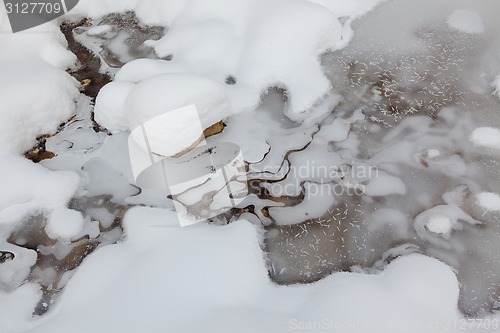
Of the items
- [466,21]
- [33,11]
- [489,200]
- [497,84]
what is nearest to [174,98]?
[489,200]

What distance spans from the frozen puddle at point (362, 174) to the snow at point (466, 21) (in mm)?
120

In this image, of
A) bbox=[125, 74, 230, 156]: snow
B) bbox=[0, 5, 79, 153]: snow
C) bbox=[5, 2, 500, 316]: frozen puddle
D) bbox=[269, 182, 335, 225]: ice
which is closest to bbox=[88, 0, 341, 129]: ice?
bbox=[5, 2, 500, 316]: frozen puddle

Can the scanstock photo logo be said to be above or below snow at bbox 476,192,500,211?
above

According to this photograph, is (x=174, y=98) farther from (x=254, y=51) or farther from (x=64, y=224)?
(x=64, y=224)

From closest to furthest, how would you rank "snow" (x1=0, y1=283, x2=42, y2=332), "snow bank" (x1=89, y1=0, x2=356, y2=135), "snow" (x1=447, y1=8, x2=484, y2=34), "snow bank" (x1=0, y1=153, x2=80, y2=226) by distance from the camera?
"snow" (x1=0, y1=283, x2=42, y2=332) → "snow bank" (x1=0, y1=153, x2=80, y2=226) → "snow bank" (x1=89, y1=0, x2=356, y2=135) → "snow" (x1=447, y1=8, x2=484, y2=34)

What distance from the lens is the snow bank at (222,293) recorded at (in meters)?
2.83

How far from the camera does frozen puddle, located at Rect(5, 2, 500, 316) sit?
3.29 meters

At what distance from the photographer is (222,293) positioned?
3.00 meters

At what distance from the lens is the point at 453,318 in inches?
113

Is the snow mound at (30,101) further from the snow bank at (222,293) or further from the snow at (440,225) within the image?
the snow at (440,225)

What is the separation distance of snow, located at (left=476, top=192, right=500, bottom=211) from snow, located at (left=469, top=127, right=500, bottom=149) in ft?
1.78

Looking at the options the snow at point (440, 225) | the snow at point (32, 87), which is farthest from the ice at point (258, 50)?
the snow at point (440, 225)

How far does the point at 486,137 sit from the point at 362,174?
4.01 feet

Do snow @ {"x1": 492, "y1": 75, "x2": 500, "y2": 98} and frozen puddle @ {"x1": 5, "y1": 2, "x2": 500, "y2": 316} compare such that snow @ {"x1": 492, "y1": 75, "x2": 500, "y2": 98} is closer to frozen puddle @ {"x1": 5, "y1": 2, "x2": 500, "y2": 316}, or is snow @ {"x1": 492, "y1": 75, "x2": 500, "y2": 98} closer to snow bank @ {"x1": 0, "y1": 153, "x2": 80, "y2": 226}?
frozen puddle @ {"x1": 5, "y1": 2, "x2": 500, "y2": 316}
